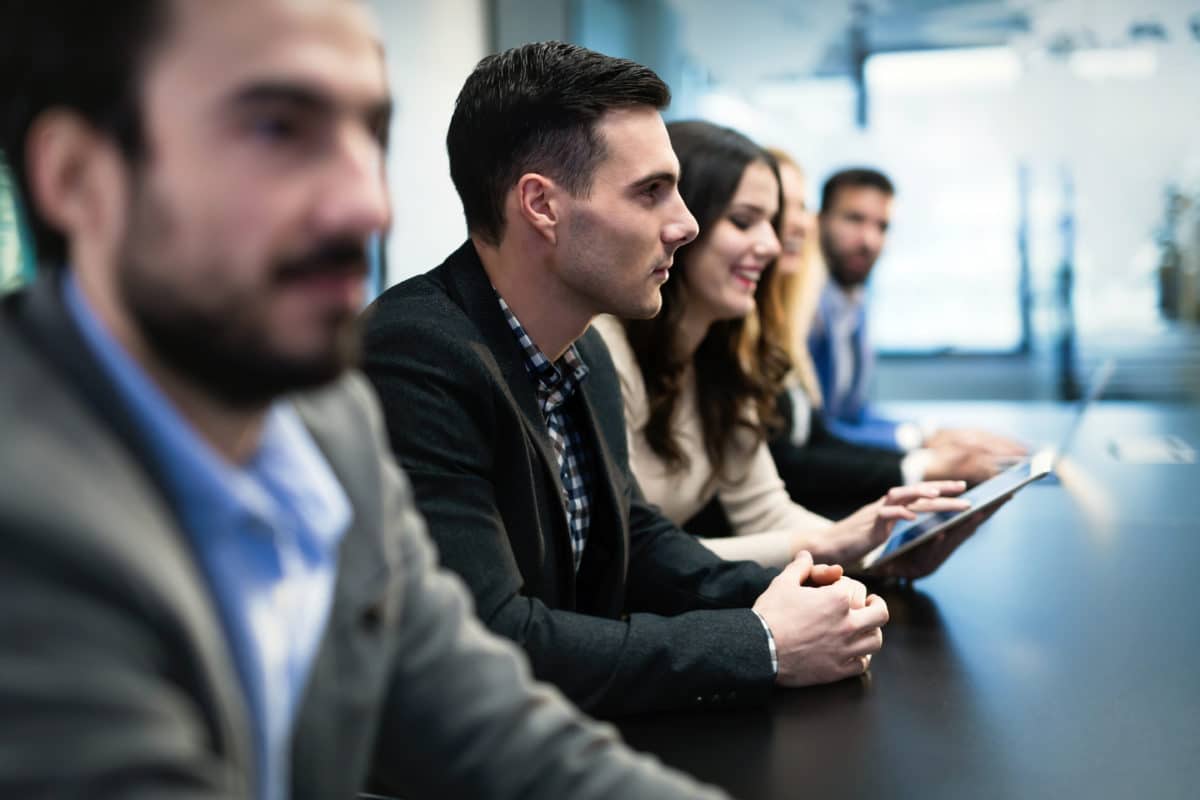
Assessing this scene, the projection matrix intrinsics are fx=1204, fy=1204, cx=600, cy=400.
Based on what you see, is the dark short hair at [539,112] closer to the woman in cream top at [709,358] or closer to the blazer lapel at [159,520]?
the woman in cream top at [709,358]

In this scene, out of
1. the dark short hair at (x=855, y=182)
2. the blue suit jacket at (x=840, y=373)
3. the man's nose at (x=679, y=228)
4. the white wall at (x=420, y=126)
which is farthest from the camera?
the white wall at (x=420, y=126)

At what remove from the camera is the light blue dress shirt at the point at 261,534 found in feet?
1.96

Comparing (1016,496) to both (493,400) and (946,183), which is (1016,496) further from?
(946,183)

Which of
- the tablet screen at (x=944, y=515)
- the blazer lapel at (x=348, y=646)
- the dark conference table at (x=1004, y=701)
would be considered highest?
the blazer lapel at (x=348, y=646)

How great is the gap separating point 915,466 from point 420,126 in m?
3.48

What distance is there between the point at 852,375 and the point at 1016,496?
4.67 feet

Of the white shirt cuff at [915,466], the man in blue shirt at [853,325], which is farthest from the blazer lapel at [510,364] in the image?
the man in blue shirt at [853,325]

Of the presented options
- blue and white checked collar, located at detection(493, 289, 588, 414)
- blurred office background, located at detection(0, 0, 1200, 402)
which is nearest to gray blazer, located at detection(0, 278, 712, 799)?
blue and white checked collar, located at detection(493, 289, 588, 414)

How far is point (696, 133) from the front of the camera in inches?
88.1

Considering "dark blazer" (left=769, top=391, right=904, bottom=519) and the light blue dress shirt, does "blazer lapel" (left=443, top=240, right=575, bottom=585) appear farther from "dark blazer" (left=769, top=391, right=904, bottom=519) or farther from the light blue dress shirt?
"dark blazer" (left=769, top=391, right=904, bottom=519)

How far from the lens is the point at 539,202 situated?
5.16ft

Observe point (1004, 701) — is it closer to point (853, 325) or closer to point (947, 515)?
point (947, 515)

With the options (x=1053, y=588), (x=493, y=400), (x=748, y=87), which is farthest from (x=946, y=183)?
(x=493, y=400)

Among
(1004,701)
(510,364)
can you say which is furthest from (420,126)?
(1004,701)
